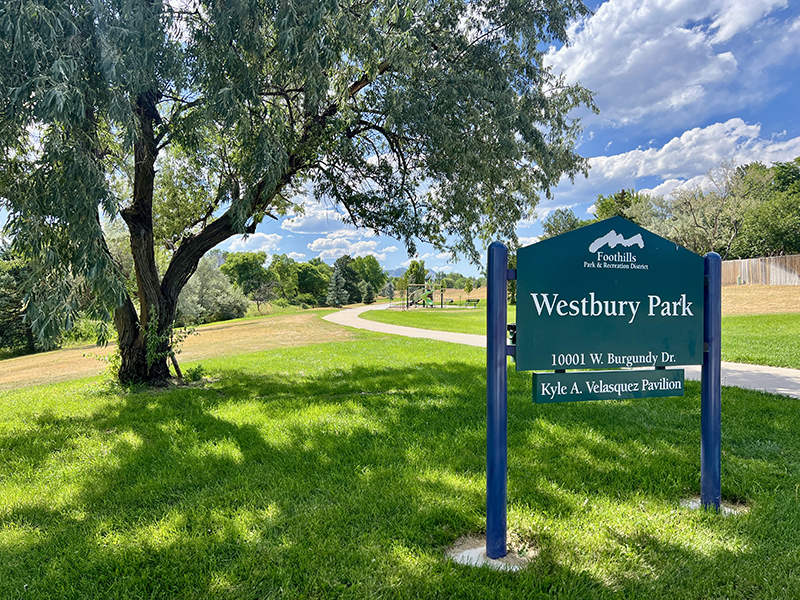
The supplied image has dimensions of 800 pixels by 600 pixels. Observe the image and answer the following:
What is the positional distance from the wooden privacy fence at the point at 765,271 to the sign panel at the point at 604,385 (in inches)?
1108

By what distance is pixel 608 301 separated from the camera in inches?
101

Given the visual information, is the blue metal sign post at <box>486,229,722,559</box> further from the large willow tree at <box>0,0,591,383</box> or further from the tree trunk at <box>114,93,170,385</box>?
the tree trunk at <box>114,93,170,385</box>

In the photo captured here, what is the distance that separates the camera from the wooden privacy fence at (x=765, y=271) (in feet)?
74.9

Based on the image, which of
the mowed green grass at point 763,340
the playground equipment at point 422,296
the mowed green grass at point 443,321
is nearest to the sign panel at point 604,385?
the mowed green grass at point 763,340

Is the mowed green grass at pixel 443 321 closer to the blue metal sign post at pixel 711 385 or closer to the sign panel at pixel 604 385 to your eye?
the blue metal sign post at pixel 711 385

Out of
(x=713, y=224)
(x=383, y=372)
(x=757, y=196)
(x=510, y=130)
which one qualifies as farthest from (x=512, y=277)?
(x=757, y=196)

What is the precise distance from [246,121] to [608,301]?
175 inches

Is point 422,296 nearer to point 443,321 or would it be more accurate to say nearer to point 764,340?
point 443,321

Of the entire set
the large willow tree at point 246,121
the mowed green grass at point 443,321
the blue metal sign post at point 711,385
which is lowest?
the mowed green grass at point 443,321

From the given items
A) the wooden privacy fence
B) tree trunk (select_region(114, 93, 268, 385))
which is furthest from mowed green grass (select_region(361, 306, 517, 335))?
the wooden privacy fence

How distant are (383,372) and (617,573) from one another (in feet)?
19.6

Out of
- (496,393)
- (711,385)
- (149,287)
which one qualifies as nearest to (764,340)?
(711,385)

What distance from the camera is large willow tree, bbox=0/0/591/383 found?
4121 millimetres

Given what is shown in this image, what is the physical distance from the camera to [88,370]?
1124 cm
